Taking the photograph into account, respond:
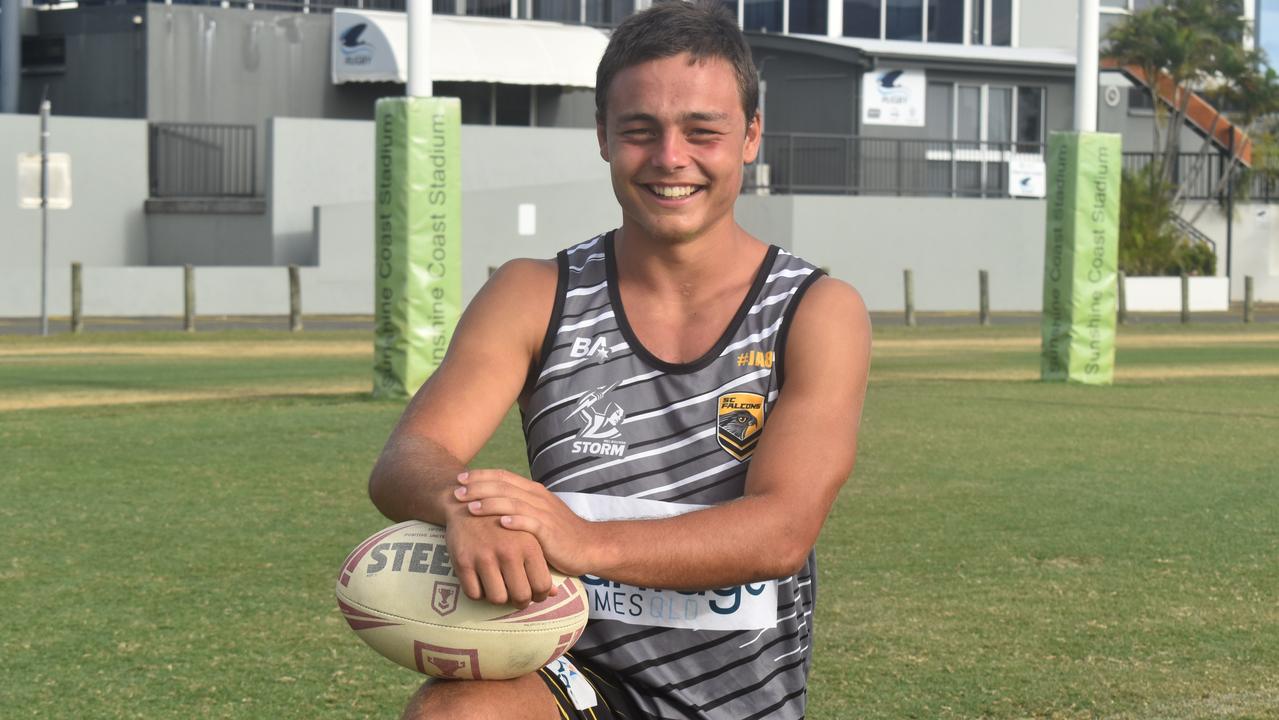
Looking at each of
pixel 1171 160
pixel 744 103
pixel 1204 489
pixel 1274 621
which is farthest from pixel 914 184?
pixel 744 103

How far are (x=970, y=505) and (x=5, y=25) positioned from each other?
32036 millimetres

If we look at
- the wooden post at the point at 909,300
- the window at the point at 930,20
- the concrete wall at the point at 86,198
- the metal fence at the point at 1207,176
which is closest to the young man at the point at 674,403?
the wooden post at the point at 909,300

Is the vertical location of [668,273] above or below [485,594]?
above

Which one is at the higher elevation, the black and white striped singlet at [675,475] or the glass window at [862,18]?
the glass window at [862,18]

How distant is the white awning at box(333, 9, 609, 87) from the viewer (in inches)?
1449

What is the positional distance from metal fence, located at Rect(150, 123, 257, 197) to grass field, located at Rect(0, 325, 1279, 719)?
19.8 meters

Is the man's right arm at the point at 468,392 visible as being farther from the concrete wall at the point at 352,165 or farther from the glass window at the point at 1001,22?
the glass window at the point at 1001,22

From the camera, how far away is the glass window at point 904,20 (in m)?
48.4

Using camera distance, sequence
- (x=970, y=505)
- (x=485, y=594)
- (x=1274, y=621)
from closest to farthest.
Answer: (x=485, y=594) → (x=1274, y=621) → (x=970, y=505)

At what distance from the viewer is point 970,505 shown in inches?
403

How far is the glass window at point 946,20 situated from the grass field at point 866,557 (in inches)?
1299

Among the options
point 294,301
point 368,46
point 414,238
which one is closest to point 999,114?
point 368,46

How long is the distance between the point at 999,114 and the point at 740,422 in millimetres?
42725

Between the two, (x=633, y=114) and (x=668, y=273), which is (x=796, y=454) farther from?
(x=633, y=114)
